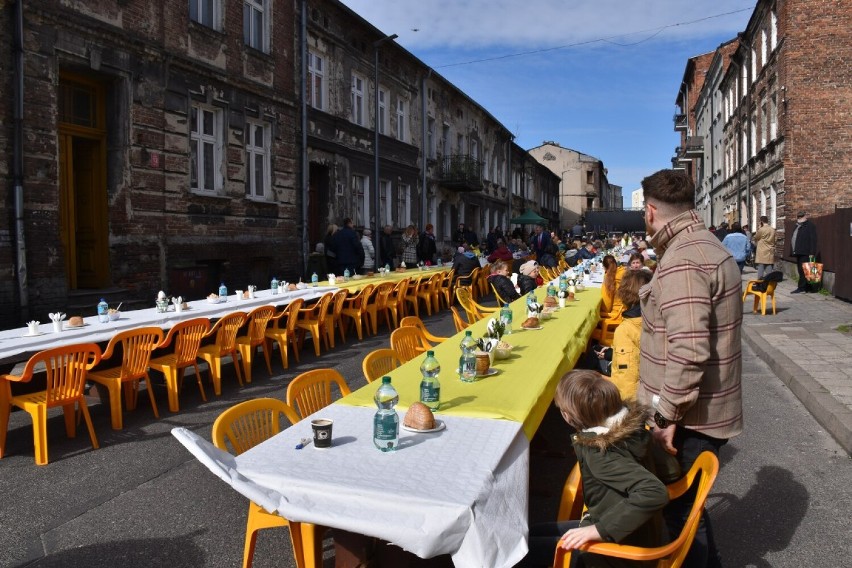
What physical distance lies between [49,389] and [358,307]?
5974 mm

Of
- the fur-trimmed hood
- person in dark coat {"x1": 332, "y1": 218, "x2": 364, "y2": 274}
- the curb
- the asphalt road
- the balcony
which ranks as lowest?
the asphalt road

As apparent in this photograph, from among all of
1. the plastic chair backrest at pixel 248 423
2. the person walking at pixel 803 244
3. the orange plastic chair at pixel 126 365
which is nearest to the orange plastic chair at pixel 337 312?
the orange plastic chair at pixel 126 365

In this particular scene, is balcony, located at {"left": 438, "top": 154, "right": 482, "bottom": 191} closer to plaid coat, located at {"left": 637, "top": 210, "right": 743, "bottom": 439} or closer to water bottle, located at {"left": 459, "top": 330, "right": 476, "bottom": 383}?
water bottle, located at {"left": 459, "top": 330, "right": 476, "bottom": 383}

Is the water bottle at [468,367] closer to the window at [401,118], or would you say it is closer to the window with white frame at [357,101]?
the window with white frame at [357,101]

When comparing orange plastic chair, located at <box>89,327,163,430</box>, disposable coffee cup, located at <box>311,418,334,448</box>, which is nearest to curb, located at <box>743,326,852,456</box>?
disposable coffee cup, located at <box>311,418,334,448</box>

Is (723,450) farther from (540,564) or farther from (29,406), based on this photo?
(29,406)

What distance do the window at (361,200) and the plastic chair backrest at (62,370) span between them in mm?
15826

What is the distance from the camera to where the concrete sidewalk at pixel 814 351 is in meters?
5.82

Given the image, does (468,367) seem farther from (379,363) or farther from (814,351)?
(814,351)

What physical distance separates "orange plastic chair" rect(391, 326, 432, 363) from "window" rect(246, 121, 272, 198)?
1064cm

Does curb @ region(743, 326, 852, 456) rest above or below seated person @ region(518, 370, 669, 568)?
below

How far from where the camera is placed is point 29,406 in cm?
490

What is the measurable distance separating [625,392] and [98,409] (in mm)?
4867

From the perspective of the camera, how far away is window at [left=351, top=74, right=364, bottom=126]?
68.5 feet
